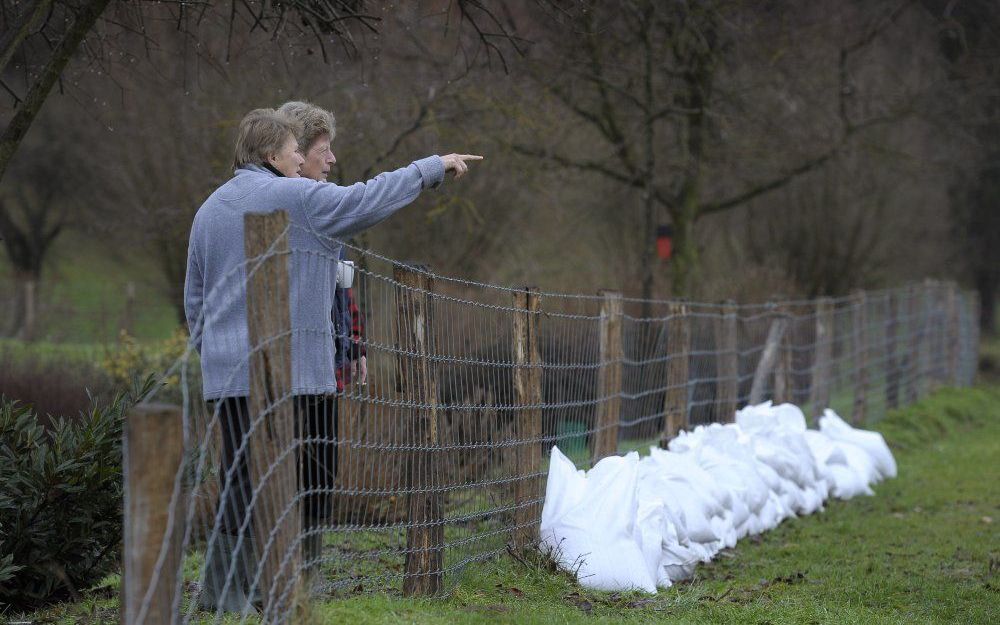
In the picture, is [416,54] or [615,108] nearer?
[416,54]

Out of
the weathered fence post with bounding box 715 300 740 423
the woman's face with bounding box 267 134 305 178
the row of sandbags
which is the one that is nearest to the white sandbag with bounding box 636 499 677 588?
the row of sandbags

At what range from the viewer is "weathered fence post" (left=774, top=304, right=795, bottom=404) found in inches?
381

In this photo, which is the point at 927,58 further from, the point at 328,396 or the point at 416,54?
the point at 328,396

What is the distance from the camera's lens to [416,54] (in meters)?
12.5

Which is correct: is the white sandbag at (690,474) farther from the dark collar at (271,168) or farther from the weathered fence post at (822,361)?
the weathered fence post at (822,361)

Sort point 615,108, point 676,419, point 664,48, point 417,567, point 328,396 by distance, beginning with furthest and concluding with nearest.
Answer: point 615,108, point 664,48, point 676,419, point 417,567, point 328,396

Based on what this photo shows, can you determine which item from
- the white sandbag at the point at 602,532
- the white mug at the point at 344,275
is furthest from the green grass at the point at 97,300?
the white mug at the point at 344,275

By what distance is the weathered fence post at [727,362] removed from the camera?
28.1 feet

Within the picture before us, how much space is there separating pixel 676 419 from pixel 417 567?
3271 mm

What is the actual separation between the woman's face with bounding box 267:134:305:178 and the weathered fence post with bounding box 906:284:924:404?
1194cm

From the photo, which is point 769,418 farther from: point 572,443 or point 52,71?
point 52,71

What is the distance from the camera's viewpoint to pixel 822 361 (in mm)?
10836

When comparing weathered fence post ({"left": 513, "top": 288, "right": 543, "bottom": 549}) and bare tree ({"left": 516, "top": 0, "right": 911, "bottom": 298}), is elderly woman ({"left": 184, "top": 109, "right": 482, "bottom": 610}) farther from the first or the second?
bare tree ({"left": 516, "top": 0, "right": 911, "bottom": 298})

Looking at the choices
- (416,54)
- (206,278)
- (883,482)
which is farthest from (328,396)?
(416,54)
